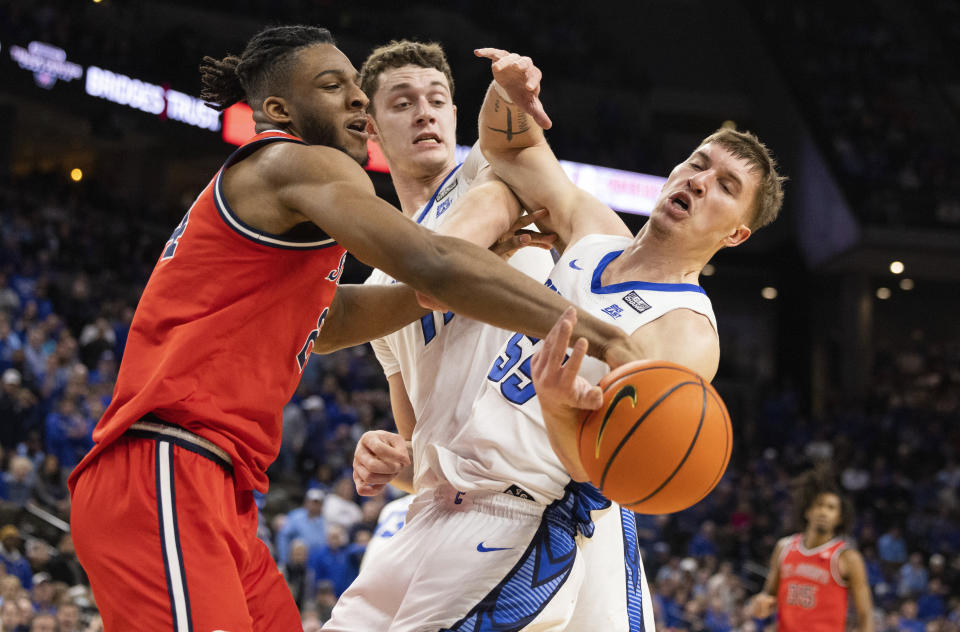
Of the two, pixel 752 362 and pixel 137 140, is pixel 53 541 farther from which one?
pixel 752 362

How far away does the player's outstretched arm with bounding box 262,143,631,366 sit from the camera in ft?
7.74

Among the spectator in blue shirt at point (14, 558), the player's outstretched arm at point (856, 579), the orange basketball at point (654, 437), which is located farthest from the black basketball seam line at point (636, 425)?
the spectator in blue shirt at point (14, 558)

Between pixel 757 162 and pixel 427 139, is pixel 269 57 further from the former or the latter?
pixel 757 162

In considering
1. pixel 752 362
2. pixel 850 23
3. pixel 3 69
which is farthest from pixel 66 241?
pixel 850 23

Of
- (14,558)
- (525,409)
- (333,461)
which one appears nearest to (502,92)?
(525,409)

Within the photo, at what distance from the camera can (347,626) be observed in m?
3.14

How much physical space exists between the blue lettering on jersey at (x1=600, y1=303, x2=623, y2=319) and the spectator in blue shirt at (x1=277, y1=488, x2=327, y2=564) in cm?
738

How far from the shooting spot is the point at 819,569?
7.53m

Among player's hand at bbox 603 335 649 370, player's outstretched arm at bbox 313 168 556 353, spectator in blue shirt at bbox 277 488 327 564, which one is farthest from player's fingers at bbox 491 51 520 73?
spectator in blue shirt at bbox 277 488 327 564

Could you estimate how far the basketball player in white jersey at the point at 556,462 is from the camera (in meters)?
2.89

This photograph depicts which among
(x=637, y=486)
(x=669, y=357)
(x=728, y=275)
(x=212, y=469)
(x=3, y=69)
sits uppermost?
(x=728, y=275)

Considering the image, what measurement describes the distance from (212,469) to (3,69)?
49.4ft

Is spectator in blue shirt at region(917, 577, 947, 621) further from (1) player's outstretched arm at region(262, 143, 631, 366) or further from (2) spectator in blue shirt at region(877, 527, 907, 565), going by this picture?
(1) player's outstretched arm at region(262, 143, 631, 366)

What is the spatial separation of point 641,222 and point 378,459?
18.5 m
